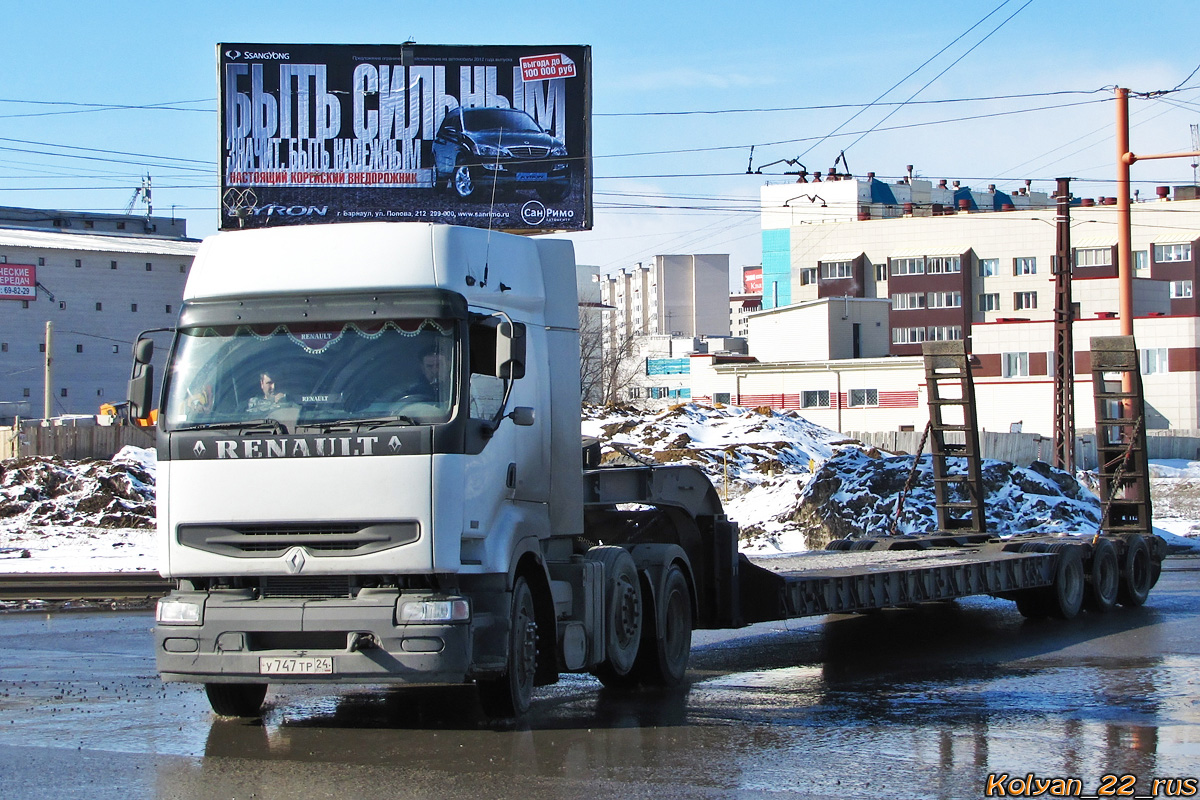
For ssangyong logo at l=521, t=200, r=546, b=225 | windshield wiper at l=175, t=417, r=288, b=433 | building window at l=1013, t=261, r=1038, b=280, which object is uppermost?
building window at l=1013, t=261, r=1038, b=280

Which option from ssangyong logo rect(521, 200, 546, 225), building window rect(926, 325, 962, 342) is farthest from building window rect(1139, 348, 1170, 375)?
ssangyong logo rect(521, 200, 546, 225)

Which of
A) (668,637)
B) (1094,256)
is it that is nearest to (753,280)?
(1094,256)

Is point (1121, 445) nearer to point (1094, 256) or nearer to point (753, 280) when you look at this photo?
point (1094, 256)

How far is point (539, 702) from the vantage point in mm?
10773

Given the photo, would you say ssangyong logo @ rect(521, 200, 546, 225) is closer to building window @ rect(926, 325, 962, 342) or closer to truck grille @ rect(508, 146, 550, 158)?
truck grille @ rect(508, 146, 550, 158)

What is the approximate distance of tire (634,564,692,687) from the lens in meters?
11.3

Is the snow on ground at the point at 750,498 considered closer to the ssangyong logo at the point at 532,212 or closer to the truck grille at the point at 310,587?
the ssangyong logo at the point at 532,212

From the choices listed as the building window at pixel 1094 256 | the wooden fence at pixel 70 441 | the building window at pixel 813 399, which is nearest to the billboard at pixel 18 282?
the wooden fence at pixel 70 441

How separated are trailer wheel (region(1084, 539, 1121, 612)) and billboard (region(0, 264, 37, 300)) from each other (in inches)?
3011

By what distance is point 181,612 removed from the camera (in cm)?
888

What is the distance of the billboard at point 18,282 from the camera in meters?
80.9

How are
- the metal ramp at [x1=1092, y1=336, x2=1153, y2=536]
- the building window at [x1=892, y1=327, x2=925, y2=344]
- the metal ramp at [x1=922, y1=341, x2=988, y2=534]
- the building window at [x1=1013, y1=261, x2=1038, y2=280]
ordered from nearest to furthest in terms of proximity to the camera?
1. the metal ramp at [x1=1092, y1=336, x2=1153, y2=536]
2. the metal ramp at [x1=922, y1=341, x2=988, y2=534]
3. the building window at [x1=892, y1=327, x2=925, y2=344]
4. the building window at [x1=1013, y1=261, x2=1038, y2=280]

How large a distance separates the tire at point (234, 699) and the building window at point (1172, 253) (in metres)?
98.9

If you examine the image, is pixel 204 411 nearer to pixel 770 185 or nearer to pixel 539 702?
pixel 539 702
